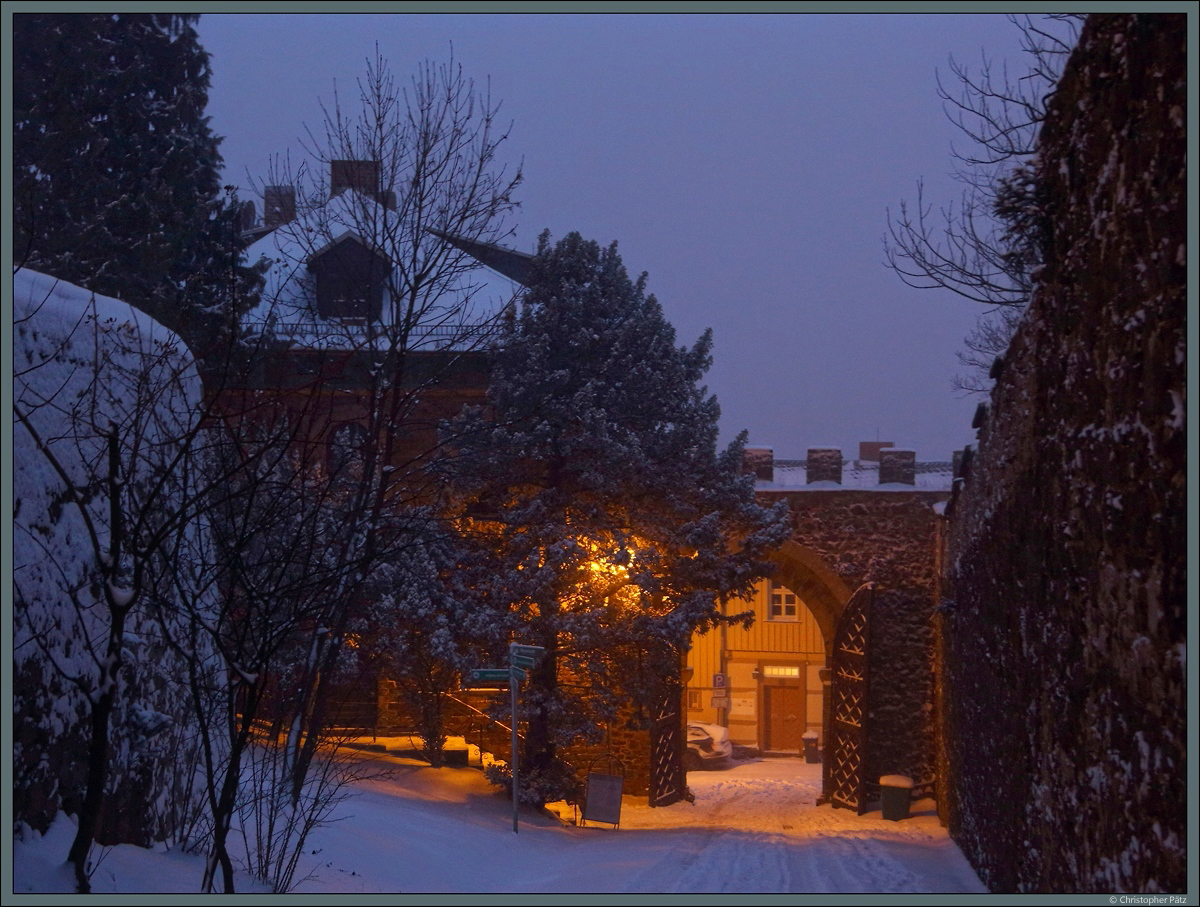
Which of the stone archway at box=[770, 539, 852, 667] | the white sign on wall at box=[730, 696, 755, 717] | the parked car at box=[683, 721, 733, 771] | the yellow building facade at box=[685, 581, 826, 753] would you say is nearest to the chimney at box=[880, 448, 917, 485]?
the stone archway at box=[770, 539, 852, 667]

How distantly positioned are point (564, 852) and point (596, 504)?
4874 mm

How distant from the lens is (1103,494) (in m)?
3.96

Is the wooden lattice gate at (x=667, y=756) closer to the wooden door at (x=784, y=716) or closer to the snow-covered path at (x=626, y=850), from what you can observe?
the snow-covered path at (x=626, y=850)

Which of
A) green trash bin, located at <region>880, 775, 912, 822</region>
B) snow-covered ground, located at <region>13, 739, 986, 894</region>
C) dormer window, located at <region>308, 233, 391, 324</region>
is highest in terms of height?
dormer window, located at <region>308, 233, 391, 324</region>

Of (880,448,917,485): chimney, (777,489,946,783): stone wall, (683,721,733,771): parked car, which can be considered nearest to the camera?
(777,489,946,783): stone wall

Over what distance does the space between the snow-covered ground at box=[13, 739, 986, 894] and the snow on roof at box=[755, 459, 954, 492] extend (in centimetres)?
514

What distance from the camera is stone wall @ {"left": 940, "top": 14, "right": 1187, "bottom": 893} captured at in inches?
124

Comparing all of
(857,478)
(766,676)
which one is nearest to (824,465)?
(857,478)

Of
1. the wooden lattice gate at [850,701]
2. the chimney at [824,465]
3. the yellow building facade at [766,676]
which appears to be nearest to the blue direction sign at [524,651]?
the wooden lattice gate at [850,701]

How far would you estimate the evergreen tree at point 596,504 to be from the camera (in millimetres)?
13570

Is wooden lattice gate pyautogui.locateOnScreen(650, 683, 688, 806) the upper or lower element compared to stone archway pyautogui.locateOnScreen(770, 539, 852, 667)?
lower

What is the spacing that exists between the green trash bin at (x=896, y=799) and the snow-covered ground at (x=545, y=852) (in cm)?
16

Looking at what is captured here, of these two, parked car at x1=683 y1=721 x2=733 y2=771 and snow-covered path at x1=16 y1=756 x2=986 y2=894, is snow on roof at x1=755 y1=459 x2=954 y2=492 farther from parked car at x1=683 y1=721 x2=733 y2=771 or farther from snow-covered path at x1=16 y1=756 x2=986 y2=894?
parked car at x1=683 y1=721 x2=733 y2=771

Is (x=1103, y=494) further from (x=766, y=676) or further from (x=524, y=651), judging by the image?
(x=766, y=676)
